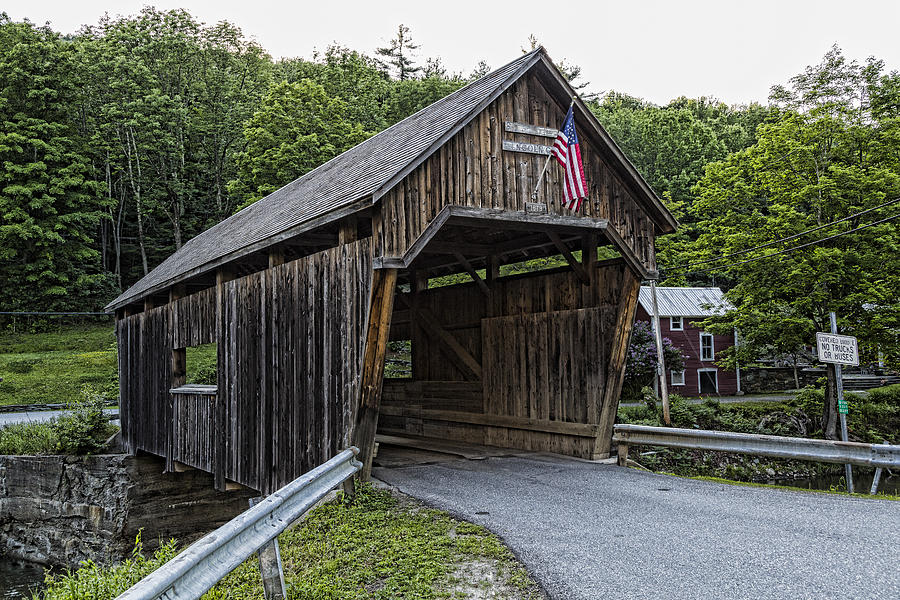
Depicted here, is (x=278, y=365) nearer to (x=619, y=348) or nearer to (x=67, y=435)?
(x=619, y=348)

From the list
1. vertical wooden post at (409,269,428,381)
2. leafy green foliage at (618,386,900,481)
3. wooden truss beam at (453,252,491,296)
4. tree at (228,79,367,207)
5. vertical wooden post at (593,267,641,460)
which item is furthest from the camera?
tree at (228,79,367,207)

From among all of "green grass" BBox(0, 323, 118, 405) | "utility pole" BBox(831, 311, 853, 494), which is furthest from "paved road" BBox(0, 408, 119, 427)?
"utility pole" BBox(831, 311, 853, 494)

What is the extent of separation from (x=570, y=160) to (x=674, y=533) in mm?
5252

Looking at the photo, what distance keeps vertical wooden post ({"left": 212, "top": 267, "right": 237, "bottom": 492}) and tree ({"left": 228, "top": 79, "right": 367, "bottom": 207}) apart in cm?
1915

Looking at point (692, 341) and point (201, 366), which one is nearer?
point (201, 366)

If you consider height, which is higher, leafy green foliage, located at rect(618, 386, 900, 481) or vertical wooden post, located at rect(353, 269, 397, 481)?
vertical wooden post, located at rect(353, 269, 397, 481)

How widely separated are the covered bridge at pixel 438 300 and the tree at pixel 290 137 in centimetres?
1671

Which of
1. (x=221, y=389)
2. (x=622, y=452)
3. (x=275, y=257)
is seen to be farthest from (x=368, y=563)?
(x=221, y=389)

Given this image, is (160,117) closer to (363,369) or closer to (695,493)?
(363,369)

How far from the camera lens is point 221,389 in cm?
1202

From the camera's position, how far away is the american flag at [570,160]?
9883mm

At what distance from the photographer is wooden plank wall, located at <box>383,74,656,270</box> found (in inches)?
348

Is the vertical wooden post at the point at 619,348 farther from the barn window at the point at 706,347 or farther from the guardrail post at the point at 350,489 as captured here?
the barn window at the point at 706,347

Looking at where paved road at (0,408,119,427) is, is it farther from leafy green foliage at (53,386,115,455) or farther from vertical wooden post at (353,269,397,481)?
vertical wooden post at (353,269,397,481)
